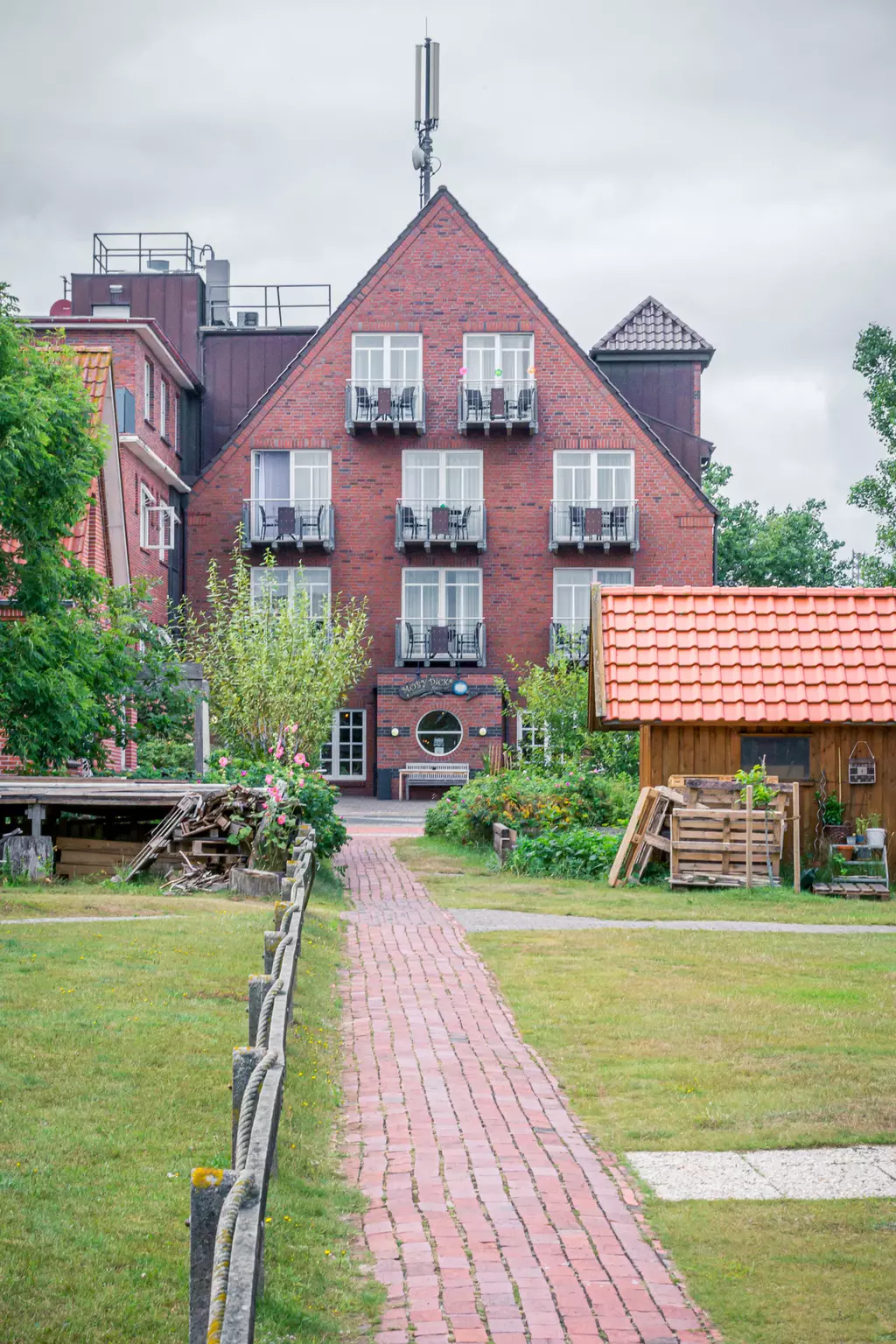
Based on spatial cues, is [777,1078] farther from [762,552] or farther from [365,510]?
[762,552]

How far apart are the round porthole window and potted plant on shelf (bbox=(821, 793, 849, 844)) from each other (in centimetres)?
2351

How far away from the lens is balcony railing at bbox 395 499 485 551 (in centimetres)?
4322

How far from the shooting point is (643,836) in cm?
1892

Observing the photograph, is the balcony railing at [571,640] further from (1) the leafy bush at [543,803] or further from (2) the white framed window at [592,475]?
(1) the leafy bush at [543,803]

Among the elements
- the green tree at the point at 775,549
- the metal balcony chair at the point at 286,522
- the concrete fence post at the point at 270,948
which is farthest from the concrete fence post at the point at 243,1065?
the green tree at the point at 775,549

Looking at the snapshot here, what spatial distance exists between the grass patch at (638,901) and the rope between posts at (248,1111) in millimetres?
10698

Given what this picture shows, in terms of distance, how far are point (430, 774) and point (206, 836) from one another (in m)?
24.9

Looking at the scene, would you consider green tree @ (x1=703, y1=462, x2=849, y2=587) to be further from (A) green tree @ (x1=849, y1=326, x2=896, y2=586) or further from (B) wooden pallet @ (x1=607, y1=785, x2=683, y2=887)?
(B) wooden pallet @ (x1=607, y1=785, x2=683, y2=887)

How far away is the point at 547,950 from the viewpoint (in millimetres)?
13297

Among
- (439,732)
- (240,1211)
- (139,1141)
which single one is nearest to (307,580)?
(439,732)

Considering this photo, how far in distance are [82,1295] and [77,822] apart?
14412 mm

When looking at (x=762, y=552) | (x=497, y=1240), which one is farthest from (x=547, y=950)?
(x=762, y=552)

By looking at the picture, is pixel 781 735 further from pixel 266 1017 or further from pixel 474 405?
pixel 474 405

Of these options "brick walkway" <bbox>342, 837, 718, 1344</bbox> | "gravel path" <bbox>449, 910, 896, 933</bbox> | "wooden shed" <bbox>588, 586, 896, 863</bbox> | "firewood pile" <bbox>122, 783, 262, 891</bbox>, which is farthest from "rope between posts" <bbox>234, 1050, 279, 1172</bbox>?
"wooden shed" <bbox>588, 586, 896, 863</bbox>
